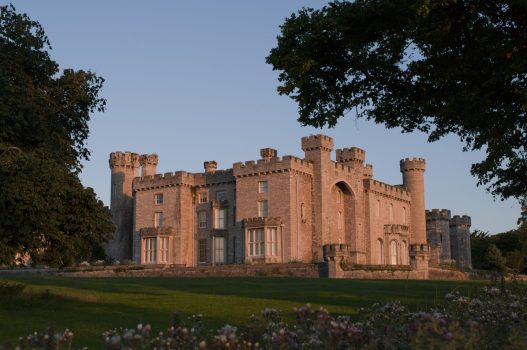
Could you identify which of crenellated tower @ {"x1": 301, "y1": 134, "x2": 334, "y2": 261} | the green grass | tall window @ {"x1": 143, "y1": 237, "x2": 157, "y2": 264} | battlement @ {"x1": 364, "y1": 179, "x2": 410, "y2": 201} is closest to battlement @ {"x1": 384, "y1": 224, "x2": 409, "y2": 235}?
battlement @ {"x1": 364, "y1": 179, "x2": 410, "y2": 201}

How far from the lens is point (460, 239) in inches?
2761

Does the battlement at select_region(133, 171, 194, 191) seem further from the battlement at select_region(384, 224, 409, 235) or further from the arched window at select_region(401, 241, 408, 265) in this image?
the arched window at select_region(401, 241, 408, 265)

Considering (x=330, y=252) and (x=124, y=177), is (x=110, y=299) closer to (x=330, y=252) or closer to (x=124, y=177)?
(x=330, y=252)

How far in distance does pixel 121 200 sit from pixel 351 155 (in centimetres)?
2090

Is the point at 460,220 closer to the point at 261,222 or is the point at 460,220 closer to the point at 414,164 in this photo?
the point at 414,164

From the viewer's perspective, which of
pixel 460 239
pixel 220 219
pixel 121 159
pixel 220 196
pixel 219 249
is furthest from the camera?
pixel 460 239

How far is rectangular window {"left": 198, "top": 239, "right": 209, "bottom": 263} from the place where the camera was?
54631 mm

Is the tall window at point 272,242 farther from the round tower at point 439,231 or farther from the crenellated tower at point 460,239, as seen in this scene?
the crenellated tower at point 460,239

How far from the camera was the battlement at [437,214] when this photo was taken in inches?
2697

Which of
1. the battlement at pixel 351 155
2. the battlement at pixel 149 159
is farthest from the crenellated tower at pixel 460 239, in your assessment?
the battlement at pixel 149 159

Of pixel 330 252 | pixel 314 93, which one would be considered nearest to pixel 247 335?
pixel 314 93

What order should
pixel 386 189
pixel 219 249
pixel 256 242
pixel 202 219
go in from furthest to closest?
pixel 386 189 < pixel 202 219 < pixel 219 249 < pixel 256 242

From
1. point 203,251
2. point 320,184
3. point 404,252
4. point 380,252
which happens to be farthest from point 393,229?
point 203,251

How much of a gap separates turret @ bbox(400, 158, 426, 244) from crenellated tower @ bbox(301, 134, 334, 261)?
1465 cm
